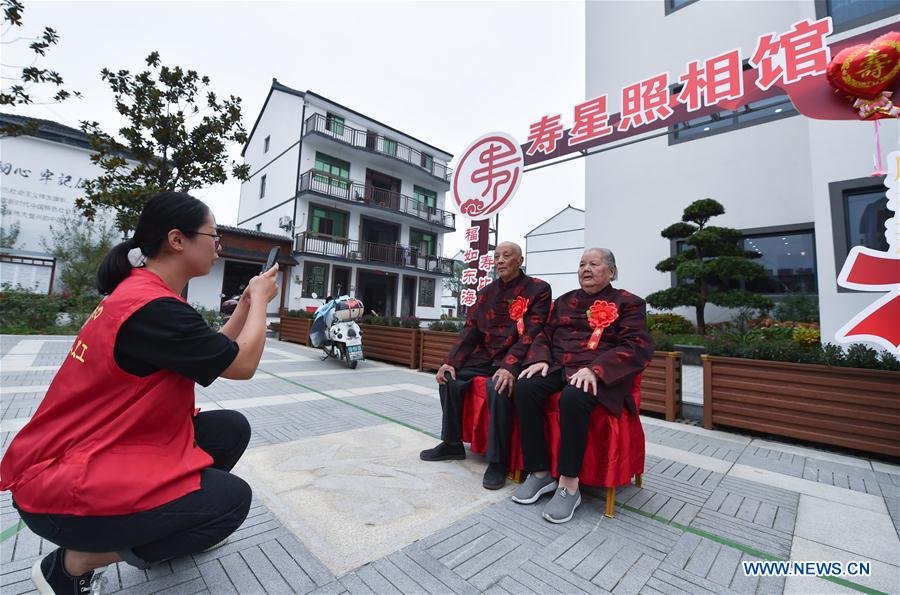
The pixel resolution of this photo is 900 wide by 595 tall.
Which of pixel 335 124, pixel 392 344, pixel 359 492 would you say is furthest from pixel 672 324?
pixel 335 124

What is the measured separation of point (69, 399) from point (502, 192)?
5.13 meters

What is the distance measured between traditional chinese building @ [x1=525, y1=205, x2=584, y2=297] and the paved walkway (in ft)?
57.5

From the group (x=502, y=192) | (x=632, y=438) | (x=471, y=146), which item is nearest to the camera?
(x=632, y=438)

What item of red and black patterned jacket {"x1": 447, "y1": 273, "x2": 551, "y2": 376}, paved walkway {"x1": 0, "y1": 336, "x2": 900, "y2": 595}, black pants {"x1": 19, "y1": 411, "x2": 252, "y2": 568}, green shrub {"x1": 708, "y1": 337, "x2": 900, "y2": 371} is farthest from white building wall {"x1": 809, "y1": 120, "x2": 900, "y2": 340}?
black pants {"x1": 19, "y1": 411, "x2": 252, "y2": 568}

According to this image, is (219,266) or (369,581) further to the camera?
(219,266)

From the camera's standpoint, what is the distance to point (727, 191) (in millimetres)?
8172

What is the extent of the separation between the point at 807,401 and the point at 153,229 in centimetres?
437

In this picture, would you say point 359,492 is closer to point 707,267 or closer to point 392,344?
point 392,344

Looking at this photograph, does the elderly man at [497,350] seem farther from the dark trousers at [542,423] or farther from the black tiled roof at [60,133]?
the black tiled roof at [60,133]

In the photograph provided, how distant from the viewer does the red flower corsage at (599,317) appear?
2.19 metres

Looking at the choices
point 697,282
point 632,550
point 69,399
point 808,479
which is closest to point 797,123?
point 697,282

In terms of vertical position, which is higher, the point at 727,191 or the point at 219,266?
the point at 727,191

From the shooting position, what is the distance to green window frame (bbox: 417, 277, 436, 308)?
19.3m

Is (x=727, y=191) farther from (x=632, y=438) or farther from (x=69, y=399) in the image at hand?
(x=69, y=399)
